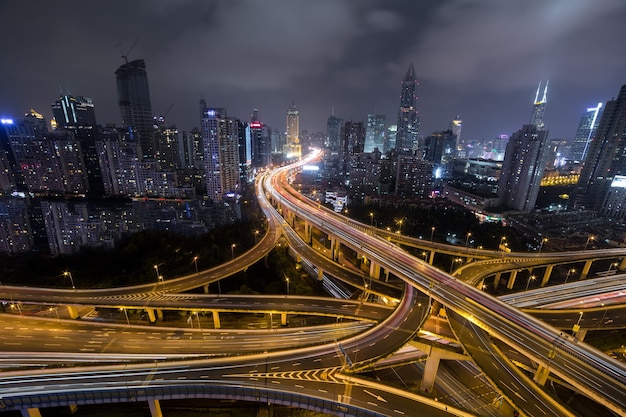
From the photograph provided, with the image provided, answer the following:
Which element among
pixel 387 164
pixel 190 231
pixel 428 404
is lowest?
pixel 190 231

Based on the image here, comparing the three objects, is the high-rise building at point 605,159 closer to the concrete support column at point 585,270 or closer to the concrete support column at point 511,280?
the concrete support column at point 585,270

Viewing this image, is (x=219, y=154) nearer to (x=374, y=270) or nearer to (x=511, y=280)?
(x=374, y=270)

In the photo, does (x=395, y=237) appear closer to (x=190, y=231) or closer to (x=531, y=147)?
(x=190, y=231)

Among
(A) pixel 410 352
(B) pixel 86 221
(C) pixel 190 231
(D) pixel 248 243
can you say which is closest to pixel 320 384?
(A) pixel 410 352

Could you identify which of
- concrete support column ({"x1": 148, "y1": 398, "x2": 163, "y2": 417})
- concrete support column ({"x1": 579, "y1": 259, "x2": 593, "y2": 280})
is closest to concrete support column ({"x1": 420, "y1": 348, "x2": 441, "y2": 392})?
concrete support column ({"x1": 148, "y1": 398, "x2": 163, "y2": 417})

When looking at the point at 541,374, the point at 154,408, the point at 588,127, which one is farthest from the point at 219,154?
the point at 588,127

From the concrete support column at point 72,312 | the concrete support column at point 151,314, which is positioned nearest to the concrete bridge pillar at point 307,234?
the concrete support column at point 151,314
